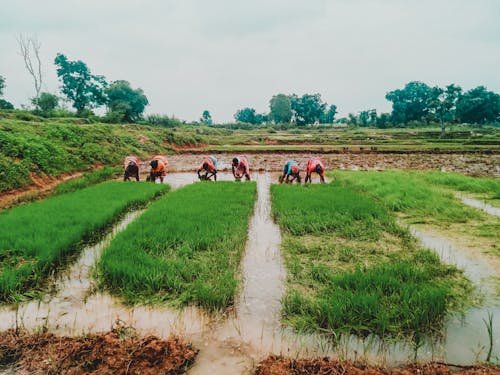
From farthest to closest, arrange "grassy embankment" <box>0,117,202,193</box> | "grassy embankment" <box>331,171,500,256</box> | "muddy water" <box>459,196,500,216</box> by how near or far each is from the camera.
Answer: "grassy embankment" <box>0,117,202,193</box>, "muddy water" <box>459,196,500,216</box>, "grassy embankment" <box>331,171,500,256</box>

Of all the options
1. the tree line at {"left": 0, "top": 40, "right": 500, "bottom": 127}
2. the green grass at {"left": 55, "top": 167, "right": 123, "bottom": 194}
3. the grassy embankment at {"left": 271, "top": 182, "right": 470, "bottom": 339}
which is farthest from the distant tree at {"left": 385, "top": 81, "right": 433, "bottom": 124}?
the grassy embankment at {"left": 271, "top": 182, "right": 470, "bottom": 339}

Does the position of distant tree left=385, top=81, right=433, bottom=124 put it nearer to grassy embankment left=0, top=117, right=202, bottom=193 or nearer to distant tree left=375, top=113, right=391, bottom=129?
distant tree left=375, top=113, right=391, bottom=129

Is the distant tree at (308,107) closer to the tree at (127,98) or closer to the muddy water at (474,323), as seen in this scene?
the tree at (127,98)

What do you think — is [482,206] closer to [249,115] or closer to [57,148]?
[57,148]

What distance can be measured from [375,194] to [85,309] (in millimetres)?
7615

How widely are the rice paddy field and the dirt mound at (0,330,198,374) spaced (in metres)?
0.01

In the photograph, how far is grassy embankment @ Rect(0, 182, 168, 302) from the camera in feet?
11.2

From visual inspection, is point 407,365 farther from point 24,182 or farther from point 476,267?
point 24,182

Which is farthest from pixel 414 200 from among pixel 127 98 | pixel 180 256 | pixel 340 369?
pixel 127 98

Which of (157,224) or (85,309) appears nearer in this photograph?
(85,309)

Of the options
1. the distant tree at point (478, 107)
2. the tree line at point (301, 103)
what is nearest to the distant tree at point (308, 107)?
the tree line at point (301, 103)

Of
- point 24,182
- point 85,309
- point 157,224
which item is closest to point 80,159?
point 24,182

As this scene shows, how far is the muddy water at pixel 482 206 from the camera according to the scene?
6785mm

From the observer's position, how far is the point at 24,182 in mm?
9406
